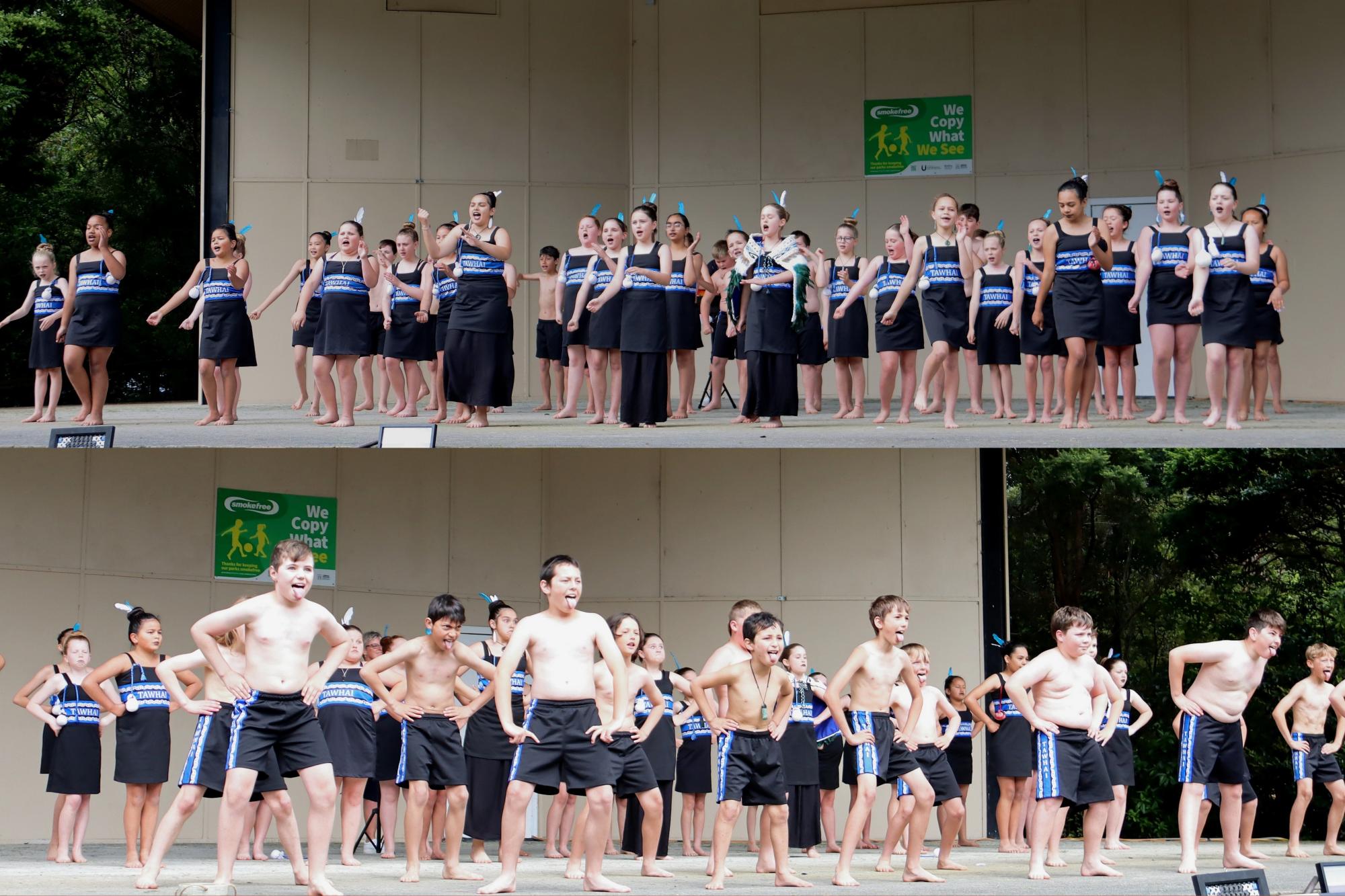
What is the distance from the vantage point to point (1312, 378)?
1562 centimetres

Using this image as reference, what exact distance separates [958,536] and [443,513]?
227 inches

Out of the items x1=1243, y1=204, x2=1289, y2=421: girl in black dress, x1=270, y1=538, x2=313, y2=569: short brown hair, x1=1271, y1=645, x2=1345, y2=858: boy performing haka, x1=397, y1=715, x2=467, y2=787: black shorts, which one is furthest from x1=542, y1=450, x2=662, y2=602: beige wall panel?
x1=270, y1=538, x2=313, y2=569: short brown hair

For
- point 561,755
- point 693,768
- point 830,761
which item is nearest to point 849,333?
point 830,761

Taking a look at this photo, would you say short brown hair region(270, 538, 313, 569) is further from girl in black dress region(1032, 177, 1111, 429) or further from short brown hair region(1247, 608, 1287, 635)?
girl in black dress region(1032, 177, 1111, 429)

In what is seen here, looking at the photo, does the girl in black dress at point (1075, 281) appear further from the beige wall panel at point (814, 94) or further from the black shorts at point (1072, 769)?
the beige wall panel at point (814, 94)

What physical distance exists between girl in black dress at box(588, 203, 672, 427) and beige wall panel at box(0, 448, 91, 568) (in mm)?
4995

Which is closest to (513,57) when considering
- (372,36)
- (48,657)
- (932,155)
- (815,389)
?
(372,36)

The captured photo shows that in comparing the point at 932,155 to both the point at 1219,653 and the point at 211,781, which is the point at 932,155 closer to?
the point at 1219,653

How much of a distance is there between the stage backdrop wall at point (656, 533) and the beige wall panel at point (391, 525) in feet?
Answer: 0.05

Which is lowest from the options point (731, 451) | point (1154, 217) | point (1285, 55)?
point (731, 451)

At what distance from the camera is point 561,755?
6.89m

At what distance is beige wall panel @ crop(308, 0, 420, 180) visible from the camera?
17469 millimetres

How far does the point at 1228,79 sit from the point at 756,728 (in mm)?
11930

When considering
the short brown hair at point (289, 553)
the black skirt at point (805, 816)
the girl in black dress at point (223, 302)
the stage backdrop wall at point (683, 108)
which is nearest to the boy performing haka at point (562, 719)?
the short brown hair at point (289, 553)
